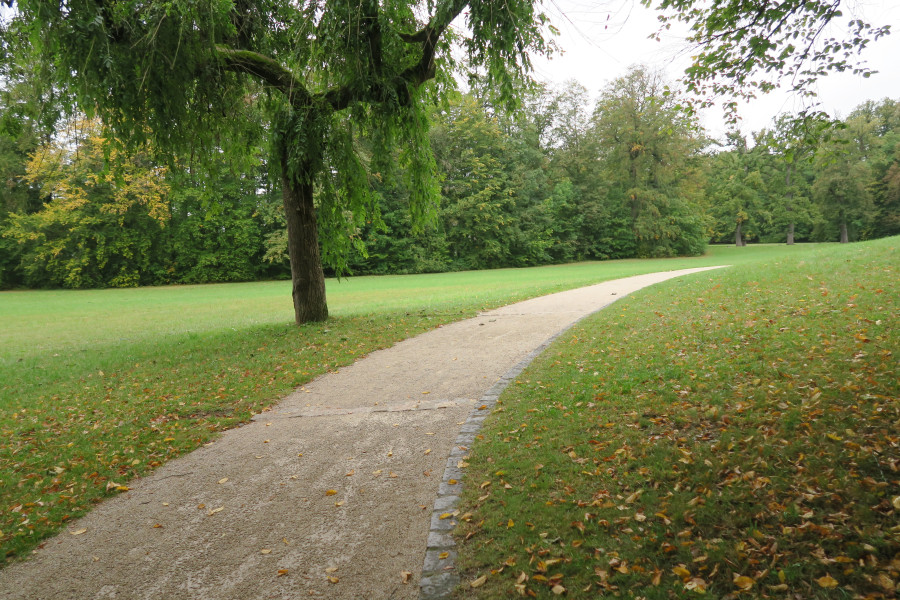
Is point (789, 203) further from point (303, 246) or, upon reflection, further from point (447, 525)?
point (447, 525)

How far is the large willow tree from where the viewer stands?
6.51 meters

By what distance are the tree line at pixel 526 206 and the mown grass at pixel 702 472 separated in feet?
82.2

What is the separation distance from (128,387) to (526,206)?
41305 millimetres

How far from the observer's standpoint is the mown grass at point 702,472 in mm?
2826

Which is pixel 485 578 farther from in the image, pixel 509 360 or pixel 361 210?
pixel 361 210

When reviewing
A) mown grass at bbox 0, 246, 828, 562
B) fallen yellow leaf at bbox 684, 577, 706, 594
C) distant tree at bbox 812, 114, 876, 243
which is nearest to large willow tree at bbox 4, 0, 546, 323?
mown grass at bbox 0, 246, 828, 562

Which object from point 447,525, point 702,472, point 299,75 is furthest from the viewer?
point 299,75

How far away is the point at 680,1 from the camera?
6.69 m

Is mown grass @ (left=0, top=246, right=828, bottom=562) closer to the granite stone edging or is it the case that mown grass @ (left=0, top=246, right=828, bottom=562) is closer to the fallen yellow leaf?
the granite stone edging

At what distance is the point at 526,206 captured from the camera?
152ft

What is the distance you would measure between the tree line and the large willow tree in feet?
65.6

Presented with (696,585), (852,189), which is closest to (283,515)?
(696,585)

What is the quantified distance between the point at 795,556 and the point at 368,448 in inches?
142

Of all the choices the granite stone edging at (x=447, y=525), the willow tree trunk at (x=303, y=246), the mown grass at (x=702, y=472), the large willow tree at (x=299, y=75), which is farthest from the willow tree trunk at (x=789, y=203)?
the granite stone edging at (x=447, y=525)
